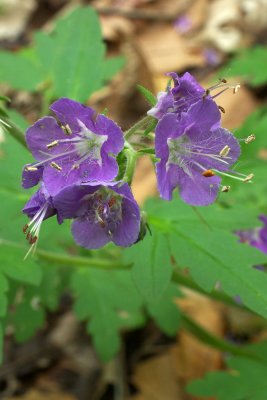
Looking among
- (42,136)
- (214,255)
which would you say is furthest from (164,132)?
(214,255)

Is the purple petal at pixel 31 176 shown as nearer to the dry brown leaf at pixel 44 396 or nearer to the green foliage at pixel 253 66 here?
the dry brown leaf at pixel 44 396

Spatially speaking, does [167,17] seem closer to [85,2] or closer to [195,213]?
[85,2]

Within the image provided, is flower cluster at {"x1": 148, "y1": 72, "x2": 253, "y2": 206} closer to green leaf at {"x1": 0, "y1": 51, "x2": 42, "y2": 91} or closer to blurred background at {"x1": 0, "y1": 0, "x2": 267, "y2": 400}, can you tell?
blurred background at {"x1": 0, "y1": 0, "x2": 267, "y2": 400}

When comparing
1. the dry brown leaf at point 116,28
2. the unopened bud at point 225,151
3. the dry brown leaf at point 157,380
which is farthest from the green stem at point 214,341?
the dry brown leaf at point 116,28

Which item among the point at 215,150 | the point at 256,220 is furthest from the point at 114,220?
the point at 256,220

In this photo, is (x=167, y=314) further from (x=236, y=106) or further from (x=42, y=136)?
(x=236, y=106)
